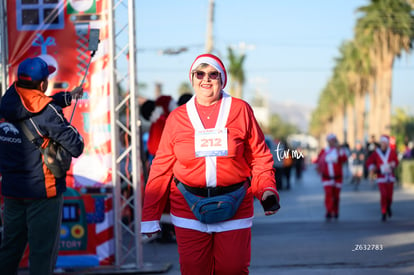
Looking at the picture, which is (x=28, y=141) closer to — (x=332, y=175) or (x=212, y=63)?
(x=212, y=63)

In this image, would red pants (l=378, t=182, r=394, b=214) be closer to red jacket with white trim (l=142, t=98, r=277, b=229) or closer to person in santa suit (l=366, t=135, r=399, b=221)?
person in santa suit (l=366, t=135, r=399, b=221)

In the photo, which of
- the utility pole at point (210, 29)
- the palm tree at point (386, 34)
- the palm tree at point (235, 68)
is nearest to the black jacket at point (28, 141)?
the utility pole at point (210, 29)

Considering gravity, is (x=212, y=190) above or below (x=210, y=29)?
below

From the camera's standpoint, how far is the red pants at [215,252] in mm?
4867

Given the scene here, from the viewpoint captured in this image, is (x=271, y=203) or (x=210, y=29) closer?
(x=271, y=203)

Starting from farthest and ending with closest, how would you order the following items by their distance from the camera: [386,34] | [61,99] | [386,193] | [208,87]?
1. [386,34]
2. [386,193]
3. [61,99]
4. [208,87]

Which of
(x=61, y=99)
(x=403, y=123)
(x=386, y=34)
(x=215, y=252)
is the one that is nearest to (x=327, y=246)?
(x=61, y=99)

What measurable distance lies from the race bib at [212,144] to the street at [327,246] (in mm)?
A: 3548

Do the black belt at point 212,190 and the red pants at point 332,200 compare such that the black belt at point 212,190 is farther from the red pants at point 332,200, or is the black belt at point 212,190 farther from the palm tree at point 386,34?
the palm tree at point 386,34

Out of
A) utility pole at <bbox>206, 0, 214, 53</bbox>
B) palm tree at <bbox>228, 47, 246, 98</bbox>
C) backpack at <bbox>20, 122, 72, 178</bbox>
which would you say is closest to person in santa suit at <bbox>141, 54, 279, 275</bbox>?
backpack at <bbox>20, 122, 72, 178</bbox>

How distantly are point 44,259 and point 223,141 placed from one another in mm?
1960

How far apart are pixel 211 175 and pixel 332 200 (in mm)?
10854

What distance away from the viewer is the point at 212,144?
4.88m

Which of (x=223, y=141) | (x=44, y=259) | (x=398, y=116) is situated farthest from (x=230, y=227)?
(x=398, y=116)
